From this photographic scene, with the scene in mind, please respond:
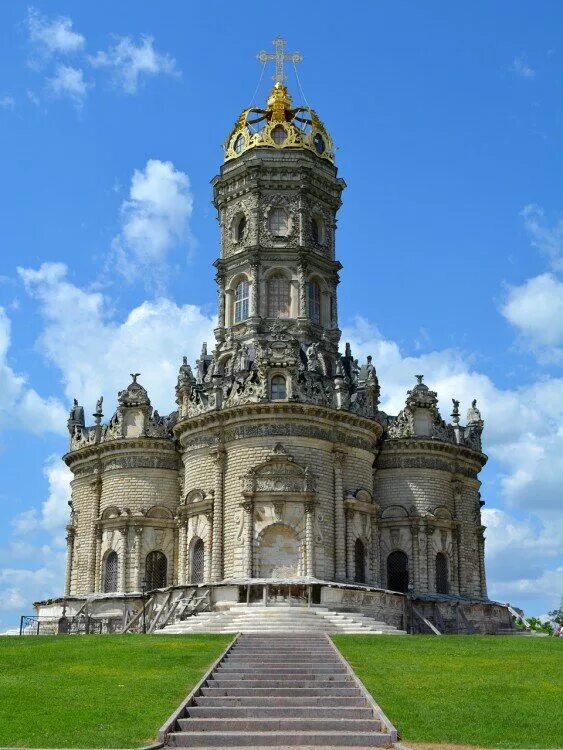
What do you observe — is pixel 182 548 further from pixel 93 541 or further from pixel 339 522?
pixel 339 522

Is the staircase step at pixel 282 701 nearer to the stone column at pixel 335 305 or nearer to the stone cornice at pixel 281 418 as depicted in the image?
the stone cornice at pixel 281 418

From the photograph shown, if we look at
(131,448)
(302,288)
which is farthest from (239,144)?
(131,448)

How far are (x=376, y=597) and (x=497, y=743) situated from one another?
34027mm

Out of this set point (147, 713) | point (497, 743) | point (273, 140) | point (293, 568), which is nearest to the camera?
point (497, 743)

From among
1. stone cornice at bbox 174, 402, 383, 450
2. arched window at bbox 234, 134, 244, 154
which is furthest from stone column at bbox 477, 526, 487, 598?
arched window at bbox 234, 134, 244, 154

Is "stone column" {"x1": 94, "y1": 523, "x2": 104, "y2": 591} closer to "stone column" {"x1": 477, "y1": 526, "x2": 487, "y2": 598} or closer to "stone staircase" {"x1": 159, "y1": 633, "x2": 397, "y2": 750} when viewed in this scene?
"stone column" {"x1": 477, "y1": 526, "x2": 487, "y2": 598}

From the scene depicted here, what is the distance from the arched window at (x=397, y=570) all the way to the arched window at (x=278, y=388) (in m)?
14.0

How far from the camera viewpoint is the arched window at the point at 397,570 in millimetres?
60875

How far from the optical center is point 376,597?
52.1m

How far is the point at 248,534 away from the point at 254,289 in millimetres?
17035

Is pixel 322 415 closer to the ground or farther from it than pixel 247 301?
closer to the ground

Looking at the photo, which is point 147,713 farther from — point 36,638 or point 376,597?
point 376,597

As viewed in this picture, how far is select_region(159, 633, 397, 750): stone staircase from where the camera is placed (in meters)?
19.0

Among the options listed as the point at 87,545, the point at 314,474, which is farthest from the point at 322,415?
the point at 87,545
